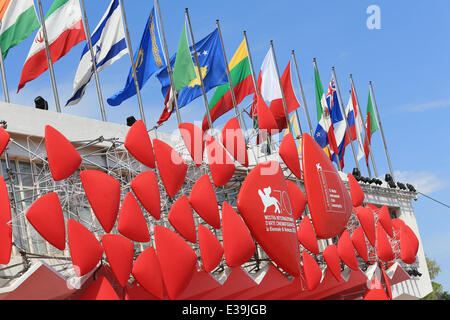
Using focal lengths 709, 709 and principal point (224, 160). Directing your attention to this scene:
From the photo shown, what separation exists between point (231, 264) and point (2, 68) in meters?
6.74

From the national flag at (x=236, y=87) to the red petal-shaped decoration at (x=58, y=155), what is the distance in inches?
331

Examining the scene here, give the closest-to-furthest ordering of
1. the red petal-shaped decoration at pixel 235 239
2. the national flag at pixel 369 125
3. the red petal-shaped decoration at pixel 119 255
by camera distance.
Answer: the red petal-shaped decoration at pixel 119 255
the red petal-shaped decoration at pixel 235 239
the national flag at pixel 369 125

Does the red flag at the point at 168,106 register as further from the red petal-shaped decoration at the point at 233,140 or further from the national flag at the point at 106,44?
the red petal-shaped decoration at the point at 233,140

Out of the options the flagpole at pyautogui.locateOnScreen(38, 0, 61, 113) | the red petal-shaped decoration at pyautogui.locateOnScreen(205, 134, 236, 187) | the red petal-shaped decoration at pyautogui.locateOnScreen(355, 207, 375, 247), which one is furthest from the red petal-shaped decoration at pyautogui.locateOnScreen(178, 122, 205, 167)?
the red petal-shaped decoration at pyautogui.locateOnScreen(355, 207, 375, 247)

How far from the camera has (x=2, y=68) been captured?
1595cm

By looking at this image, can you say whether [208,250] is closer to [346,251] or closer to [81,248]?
[81,248]

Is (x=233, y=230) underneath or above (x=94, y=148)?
underneath

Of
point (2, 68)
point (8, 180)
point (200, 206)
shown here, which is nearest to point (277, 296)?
point (200, 206)

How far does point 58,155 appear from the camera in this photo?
13.1 meters

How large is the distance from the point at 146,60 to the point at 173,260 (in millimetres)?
6894

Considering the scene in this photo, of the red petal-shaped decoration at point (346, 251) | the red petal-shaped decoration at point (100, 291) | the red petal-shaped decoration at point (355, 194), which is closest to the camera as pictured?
the red petal-shaped decoration at point (100, 291)

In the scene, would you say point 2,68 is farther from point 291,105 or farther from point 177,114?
point 291,105

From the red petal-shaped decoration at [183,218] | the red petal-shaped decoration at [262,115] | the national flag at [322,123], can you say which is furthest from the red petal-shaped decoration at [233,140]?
the national flag at [322,123]

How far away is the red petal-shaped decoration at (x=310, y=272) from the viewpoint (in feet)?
56.2
